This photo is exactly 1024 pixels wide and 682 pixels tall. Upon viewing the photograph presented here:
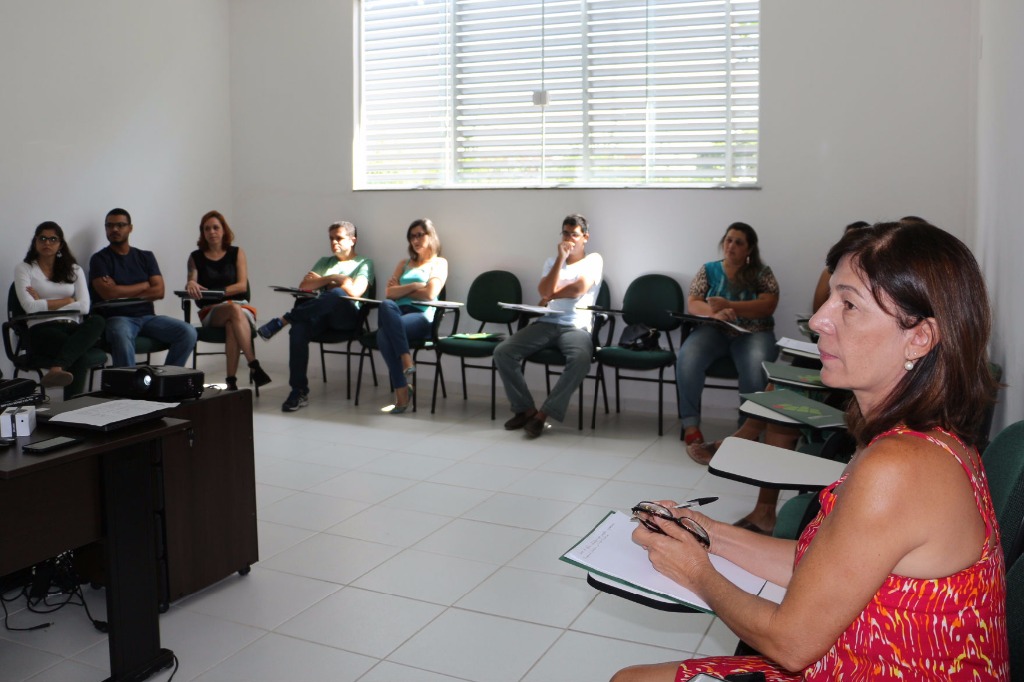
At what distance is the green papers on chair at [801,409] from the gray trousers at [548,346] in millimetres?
2346

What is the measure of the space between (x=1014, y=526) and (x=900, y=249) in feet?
2.11

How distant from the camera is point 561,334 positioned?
5.54 meters

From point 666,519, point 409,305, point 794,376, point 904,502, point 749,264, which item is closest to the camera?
point 904,502

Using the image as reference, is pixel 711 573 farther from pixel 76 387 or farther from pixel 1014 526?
pixel 76 387

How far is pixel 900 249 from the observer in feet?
4.07

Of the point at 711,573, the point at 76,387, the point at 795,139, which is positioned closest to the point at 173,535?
the point at 711,573

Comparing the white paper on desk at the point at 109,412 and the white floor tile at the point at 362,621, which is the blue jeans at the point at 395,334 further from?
the white paper on desk at the point at 109,412

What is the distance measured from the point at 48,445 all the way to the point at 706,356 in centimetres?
370

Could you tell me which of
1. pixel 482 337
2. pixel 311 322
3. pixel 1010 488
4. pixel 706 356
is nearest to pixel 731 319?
pixel 706 356

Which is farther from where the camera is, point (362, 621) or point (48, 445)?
point (362, 621)

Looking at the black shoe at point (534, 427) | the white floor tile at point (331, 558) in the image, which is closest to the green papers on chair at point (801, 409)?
the white floor tile at point (331, 558)

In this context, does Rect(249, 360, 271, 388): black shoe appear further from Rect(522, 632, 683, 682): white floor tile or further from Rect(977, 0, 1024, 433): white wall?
Rect(977, 0, 1024, 433): white wall

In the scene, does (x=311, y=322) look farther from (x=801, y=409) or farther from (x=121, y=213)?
(x=801, y=409)

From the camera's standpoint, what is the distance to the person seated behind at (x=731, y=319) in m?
5.01
